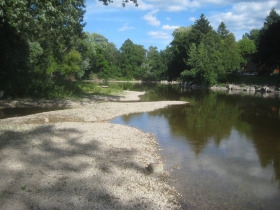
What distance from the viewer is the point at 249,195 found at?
26.8 ft

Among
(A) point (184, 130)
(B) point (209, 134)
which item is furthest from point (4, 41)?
(B) point (209, 134)

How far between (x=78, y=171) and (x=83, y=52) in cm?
6382

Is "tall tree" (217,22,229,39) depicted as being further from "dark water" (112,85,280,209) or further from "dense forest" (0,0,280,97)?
Answer: "dark water" (112,85,280,209)

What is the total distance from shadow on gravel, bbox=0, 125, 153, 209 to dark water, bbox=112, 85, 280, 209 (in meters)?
1.90

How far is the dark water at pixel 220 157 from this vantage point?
8.02m

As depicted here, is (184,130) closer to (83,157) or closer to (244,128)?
(244,128)

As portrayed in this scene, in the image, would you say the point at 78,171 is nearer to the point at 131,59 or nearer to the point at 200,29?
the point at 200,29

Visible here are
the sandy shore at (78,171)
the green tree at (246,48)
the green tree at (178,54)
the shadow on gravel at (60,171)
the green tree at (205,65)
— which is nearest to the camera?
the shadow on gravel at (60,171)

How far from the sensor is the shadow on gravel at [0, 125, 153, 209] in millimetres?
6668

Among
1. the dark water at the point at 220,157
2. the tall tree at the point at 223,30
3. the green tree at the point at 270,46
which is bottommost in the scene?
the dark water at the point at 220,157

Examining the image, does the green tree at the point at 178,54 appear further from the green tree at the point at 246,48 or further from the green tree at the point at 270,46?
the green tree at the point at 246,48

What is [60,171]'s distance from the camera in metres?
→ 8.30

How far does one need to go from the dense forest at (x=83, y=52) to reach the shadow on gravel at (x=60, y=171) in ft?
25.6

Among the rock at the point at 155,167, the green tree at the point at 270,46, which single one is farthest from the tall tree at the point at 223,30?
the rock at the point at 155,167
